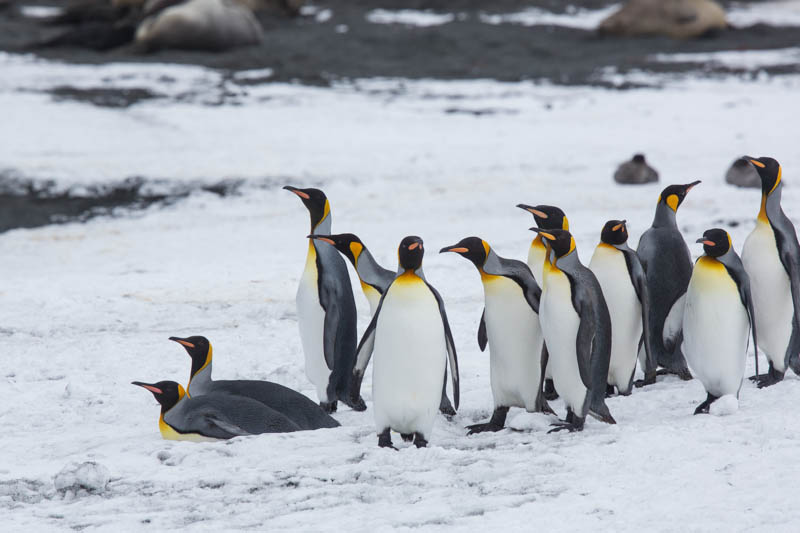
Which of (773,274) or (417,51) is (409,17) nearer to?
(417,51)

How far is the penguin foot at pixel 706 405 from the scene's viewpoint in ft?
12.9

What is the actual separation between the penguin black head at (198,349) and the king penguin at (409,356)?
0.78m

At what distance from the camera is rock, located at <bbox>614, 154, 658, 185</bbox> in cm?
906

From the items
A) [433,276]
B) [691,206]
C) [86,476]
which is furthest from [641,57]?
[86,476]

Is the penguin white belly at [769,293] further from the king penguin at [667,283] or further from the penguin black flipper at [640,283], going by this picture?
the penguin black flipper at [640,283]

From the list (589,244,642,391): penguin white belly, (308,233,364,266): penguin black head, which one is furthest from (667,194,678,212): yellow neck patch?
(308,233,364,266): penguin black head

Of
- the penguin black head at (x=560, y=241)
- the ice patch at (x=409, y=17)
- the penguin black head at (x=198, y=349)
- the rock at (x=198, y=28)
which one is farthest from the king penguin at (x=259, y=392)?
the ice patch at (x=409, y=17)

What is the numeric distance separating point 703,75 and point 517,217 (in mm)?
7279

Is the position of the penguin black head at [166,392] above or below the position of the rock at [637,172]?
below

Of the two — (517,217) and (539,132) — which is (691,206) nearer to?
(517,217)

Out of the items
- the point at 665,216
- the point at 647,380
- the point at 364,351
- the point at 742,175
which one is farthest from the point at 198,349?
the point at 742,175

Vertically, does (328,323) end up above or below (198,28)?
below

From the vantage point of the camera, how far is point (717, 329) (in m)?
4.03

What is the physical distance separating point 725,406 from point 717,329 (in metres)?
0.36
